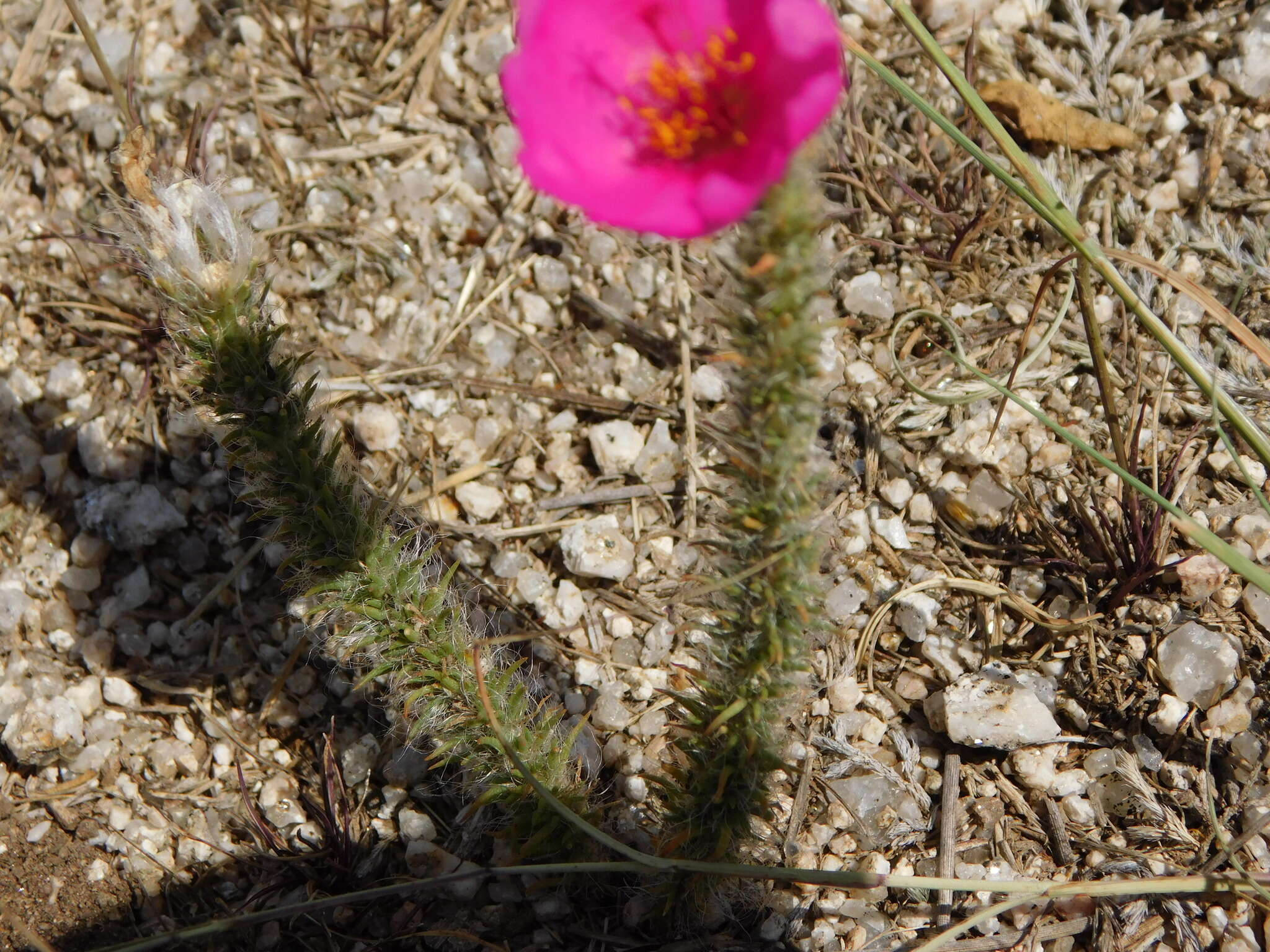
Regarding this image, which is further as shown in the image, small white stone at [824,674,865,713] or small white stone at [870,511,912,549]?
small white stone at [870,511,912,549]

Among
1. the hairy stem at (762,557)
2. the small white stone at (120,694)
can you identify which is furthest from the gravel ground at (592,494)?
the hairy stem at (762,557)

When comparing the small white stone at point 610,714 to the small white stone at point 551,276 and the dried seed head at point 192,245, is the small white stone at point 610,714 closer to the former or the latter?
the small white stone at point 551,276

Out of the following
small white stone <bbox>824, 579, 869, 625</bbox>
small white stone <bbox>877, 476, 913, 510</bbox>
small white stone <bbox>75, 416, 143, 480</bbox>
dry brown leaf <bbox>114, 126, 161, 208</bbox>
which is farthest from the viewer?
small white stone <bbox>75, 416, 143, 480</bbox>

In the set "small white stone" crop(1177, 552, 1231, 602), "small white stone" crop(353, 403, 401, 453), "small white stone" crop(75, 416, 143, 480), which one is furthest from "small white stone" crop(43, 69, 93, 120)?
"small white stone" crop(1177, 552, 1231, 602)

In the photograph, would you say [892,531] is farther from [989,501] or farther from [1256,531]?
[1256,531]

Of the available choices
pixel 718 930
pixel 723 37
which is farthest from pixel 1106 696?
pixel 723 37

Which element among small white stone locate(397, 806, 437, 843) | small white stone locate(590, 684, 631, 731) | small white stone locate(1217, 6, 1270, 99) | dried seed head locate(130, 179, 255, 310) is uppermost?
small white stone locate(1217, 6, 1270, 99)

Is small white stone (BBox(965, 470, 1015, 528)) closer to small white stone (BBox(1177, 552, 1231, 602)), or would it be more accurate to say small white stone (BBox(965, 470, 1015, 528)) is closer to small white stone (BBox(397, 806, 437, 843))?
small white stone (BBox(1177, 552, 1231, 602))
